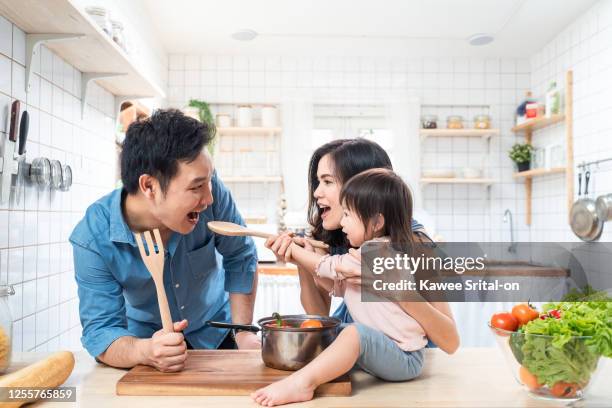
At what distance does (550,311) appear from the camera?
1.02 meters

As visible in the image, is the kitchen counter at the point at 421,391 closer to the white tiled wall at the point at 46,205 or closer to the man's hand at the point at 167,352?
the man's hand at the point at 167,352

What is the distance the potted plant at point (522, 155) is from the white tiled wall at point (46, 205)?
346 centimetres

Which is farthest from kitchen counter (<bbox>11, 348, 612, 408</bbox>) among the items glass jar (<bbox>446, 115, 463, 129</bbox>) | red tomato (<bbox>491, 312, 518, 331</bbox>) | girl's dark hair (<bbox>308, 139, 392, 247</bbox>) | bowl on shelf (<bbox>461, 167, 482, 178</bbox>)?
glass jar (<bbox>446, 115, 463, 129</bbox>)

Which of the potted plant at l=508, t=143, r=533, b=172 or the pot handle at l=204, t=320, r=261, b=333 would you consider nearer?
the pot handle at l=204, t=320, r=261, b=333

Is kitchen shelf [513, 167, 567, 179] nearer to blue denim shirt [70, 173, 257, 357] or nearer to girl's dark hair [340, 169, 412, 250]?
blue denim shirt [70, 173, 257, 357]

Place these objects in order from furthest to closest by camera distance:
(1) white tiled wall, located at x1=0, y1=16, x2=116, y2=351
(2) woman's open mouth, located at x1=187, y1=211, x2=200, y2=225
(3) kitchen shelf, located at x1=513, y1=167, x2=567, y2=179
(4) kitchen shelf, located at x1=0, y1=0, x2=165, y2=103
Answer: (3) kitchen shelf, located at x1=513, y1=167, x2=567, y2=179 → (1) white tiled wall, located at x1=0, y1=16, x2=116, y2=351 → (4) kitchen shelf, located at x1=0, y1=0, x2=165, y2=103 → (2) woman's open mouth, located at x1=187, y1=211, x2=200, y2=225

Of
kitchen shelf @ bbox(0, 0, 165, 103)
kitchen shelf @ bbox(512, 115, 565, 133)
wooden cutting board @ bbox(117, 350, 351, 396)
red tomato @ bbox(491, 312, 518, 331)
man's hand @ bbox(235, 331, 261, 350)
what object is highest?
kitchen shelf @ bbox(512, 115, 565, 133)

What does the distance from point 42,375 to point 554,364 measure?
923 mm

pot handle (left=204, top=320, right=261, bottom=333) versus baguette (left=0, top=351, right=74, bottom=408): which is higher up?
pot handle (left=204, top=320, right=261, bottom=333)

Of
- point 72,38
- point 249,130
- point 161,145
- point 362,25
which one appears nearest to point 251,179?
point 249,130

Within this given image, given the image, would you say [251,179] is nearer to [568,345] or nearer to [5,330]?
[5,330]

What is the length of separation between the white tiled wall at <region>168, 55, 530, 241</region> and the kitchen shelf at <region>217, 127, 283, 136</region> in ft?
1.02

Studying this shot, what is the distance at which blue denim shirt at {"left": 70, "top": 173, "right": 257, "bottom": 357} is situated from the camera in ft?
4.33

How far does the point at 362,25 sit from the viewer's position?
402 centimetres
